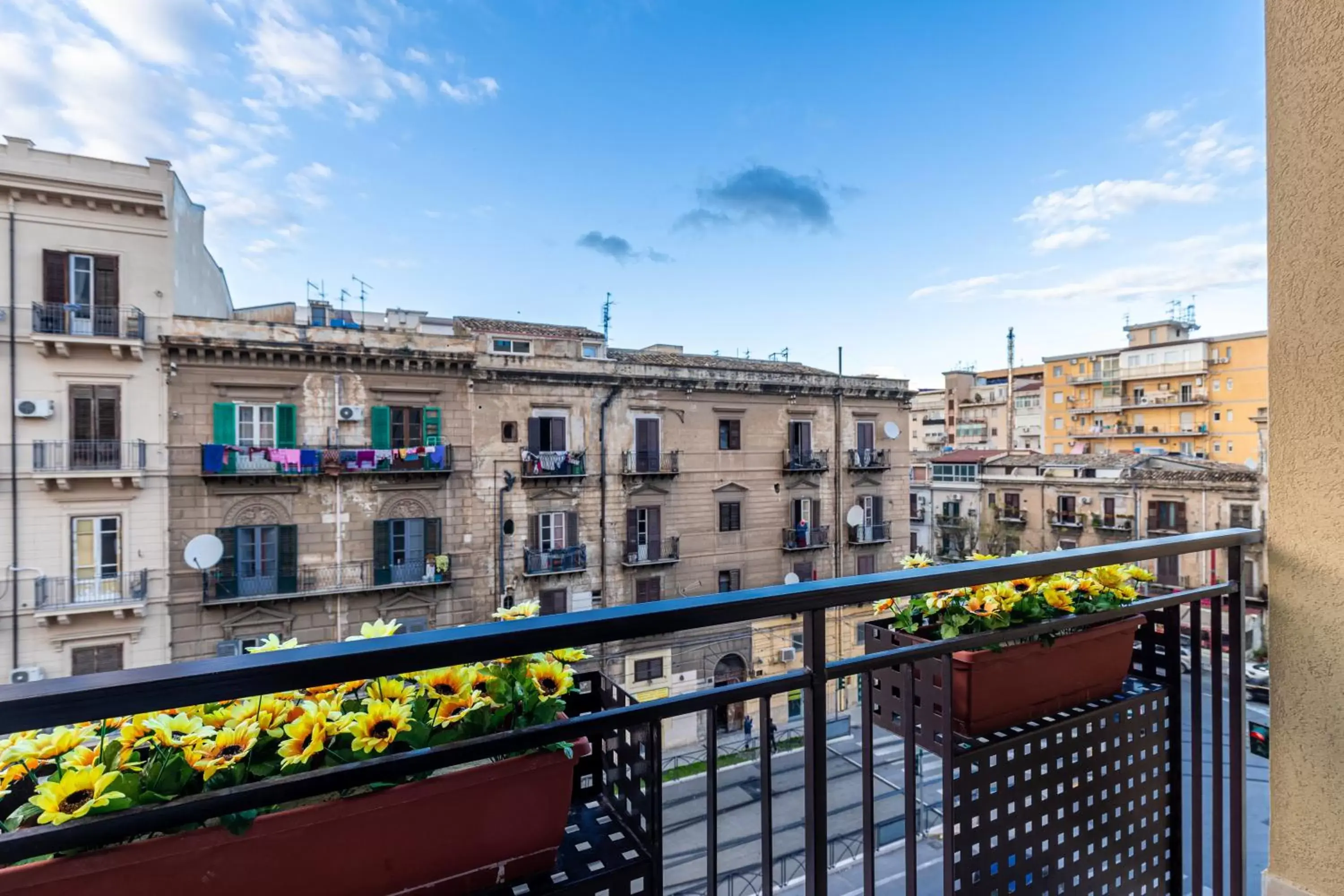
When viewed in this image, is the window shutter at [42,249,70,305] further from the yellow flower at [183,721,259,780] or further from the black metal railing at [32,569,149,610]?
the yellow flower at [183,721,259,780]

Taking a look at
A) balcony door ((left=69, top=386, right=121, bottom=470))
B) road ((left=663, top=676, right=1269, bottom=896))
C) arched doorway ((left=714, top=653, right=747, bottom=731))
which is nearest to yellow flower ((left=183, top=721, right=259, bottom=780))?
road ((left=663, top=676, right=1269, bottom=896))

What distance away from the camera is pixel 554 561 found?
993 centimetres

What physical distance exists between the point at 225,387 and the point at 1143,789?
9.88 metres

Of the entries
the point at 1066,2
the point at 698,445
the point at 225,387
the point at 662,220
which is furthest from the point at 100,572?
the point at 662,220

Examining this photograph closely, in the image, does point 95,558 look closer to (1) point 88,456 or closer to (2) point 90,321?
(1) point 88,456

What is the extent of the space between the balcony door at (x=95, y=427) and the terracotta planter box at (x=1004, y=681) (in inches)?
379

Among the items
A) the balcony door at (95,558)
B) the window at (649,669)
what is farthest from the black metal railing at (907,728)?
the balcony door at (95,558)

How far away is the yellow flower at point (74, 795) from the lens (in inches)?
20.7

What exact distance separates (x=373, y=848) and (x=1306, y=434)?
Result: 66.6 inches

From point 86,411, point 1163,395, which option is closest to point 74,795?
point 86,411

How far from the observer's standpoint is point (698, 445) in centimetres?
1127

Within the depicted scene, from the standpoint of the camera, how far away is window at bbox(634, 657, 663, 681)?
10.2m

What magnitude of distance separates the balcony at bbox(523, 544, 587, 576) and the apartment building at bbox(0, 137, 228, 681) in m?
4.54

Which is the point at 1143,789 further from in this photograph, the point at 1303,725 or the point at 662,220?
the point at 662,220
